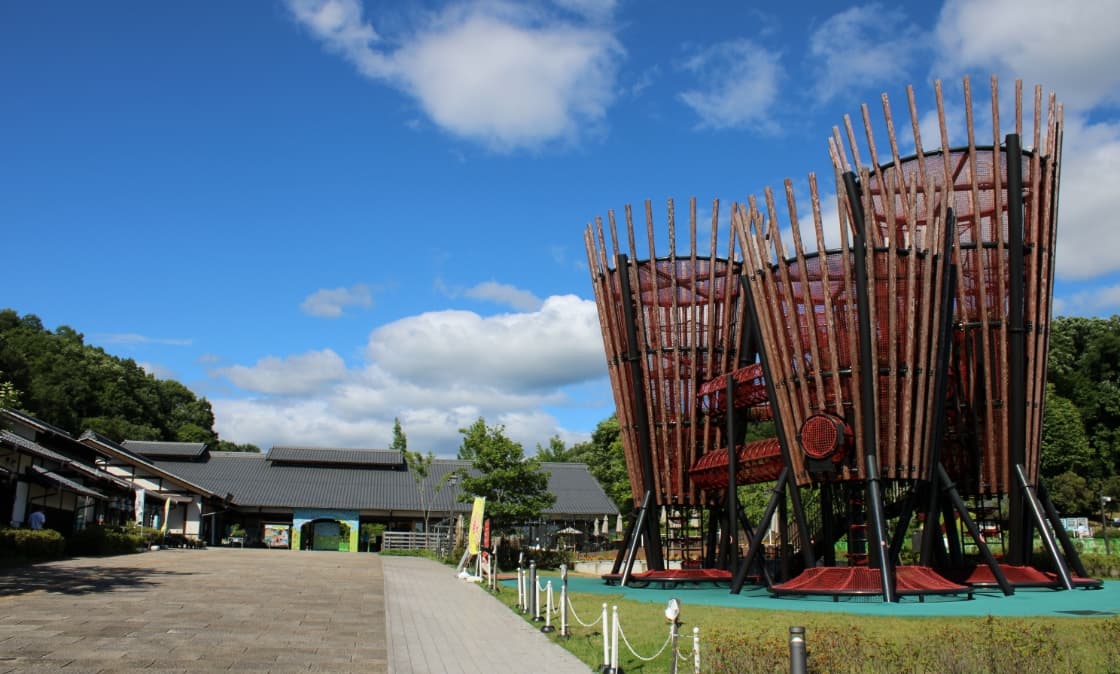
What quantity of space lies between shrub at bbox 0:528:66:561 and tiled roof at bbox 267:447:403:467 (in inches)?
1312

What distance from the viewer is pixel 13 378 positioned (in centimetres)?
6588

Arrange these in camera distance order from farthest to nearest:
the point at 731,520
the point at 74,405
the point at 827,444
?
1. the point at 74,405
2. the point at 731,520
3. the point at 827,444

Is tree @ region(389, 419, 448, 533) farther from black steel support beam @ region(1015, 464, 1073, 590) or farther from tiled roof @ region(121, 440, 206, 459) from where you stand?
black steel support beam @ region(1015, 464, 1073, 590)

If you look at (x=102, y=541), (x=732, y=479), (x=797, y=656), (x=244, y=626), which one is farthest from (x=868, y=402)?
(x=102, y=541)

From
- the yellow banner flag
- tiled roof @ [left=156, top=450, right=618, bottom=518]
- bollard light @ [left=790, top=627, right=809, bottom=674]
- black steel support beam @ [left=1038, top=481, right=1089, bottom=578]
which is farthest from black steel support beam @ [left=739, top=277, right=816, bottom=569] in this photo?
tiled roof @ [left=156, top=450, right=618, bottom=518]

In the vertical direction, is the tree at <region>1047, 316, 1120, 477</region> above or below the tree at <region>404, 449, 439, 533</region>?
above

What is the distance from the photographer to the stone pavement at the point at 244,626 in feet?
37.5

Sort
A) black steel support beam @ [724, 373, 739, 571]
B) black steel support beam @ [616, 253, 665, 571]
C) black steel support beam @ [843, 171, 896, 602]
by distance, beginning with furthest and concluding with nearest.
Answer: black steel support beam @ [616, 253, 665, 571]
black steel support beam @ [724, 373, 739, 571]
black steel support beam @ [843, 171, 896, 602]

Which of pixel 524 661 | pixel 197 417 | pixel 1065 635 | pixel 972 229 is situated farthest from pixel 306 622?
pixel 197 417

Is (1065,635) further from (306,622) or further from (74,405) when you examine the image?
(74,405)

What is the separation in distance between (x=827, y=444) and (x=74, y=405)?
73.0 metres

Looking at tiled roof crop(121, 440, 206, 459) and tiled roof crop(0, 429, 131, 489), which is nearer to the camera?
tiled roof crop(0, 429, 131, 489)

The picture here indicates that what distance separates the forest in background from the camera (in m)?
59.9

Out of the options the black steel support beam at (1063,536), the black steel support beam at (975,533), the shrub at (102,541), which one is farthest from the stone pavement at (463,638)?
the black steel support beam at (1063,536)
